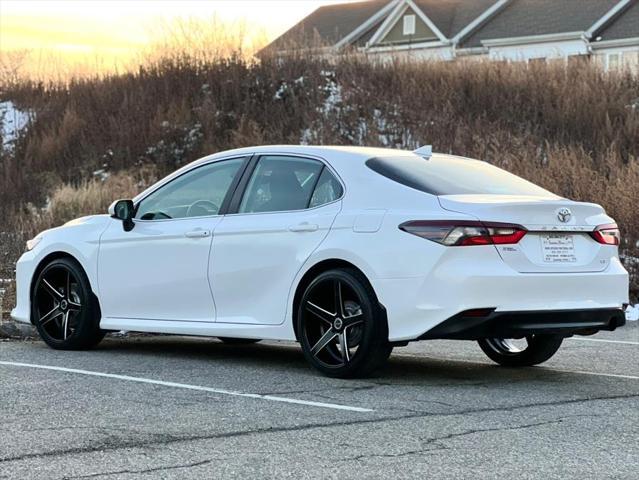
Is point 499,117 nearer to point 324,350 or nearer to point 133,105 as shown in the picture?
point 133,105

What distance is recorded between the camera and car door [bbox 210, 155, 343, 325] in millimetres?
7380

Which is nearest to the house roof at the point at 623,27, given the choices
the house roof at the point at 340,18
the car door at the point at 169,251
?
the house roof at the point at 340,18

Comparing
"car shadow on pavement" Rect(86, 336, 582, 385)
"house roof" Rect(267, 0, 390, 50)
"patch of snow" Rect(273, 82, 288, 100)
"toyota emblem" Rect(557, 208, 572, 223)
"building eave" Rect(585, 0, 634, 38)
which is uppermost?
"house roof" Rect(267, 0, 390, 50)

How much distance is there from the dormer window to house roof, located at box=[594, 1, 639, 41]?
336 inches

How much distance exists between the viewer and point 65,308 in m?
9.02

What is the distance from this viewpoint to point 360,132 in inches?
1024

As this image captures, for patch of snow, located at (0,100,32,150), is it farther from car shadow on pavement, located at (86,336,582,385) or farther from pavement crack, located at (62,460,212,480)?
pavement crack, located at (62,460,212,480)

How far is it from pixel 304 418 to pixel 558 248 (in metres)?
2.21

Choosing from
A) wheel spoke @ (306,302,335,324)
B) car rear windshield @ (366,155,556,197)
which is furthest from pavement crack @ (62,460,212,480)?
car rear windshield @ (366,155,556,197)

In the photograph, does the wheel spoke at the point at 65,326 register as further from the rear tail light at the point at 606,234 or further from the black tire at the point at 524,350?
the rear tail light at the point at 606,234

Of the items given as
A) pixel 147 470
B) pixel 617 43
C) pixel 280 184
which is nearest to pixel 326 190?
pixel 280 184

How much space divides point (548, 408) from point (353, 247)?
1650mm

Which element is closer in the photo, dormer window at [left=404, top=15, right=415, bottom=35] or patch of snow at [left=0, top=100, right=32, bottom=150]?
patch of snow at [left=0, top=100, right=32, bottom=150]

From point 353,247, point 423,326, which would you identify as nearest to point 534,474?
point 423,326
